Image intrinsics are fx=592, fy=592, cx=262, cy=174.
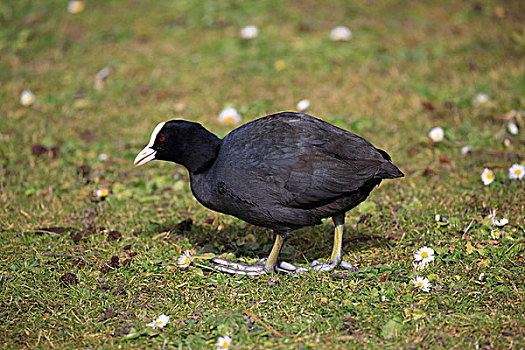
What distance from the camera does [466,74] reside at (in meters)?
7.34

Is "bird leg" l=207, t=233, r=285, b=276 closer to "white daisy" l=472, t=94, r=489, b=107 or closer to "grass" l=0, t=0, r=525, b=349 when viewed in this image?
"grass" l=0, t=0, r=525, b=349

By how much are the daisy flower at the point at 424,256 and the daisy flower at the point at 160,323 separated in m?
1.75

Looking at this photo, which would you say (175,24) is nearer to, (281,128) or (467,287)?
(281,128)

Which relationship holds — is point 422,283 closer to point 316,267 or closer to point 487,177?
point 316,267

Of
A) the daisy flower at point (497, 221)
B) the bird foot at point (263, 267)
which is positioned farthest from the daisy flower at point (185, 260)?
the daisy flower at point (497, 221)

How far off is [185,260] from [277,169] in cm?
98

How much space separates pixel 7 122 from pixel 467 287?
5321 mm

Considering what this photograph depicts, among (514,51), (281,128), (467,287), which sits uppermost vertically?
(281,128)

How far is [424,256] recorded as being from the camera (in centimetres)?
409

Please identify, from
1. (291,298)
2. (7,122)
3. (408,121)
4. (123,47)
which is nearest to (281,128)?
(291,298)

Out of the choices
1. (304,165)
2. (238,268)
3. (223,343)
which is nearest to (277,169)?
Answer: (304,165)

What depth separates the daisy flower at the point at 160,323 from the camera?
352cm

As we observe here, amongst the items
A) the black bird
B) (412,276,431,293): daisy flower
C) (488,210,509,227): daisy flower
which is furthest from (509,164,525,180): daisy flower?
(412,276,431,293): daisy flower

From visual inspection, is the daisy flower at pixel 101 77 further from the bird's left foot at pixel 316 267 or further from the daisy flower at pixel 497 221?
the daisy flower at pixel 497 221
